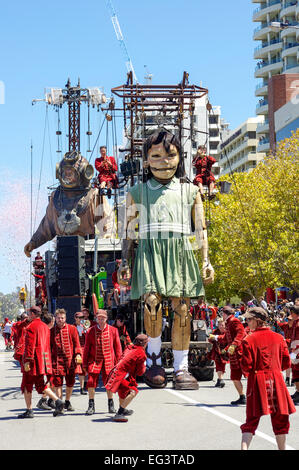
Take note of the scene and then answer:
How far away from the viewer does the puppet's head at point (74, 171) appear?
24547 mm

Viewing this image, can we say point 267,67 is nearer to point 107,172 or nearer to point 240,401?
point 107,172

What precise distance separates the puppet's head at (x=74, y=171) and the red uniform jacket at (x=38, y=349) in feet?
42.7

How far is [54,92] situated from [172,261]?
32.4 metres

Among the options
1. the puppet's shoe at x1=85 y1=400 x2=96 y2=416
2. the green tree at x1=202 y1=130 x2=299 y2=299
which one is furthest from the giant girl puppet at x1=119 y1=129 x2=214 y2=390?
the green tree at x1=202 y1=130 x2=299 y2=299

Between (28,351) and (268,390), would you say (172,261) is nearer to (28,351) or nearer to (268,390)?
(28,351)

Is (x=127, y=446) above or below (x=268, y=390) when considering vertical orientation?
below

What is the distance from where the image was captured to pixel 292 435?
923cm

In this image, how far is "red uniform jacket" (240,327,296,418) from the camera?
7.70 meters

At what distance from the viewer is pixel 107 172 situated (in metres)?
18.3

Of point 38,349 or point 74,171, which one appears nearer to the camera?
point 38,349

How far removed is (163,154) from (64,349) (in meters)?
3.65

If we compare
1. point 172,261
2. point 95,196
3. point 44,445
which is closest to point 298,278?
point 95,196

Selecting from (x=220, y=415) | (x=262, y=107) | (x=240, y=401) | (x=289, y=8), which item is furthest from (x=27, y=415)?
(x=289, y=8)

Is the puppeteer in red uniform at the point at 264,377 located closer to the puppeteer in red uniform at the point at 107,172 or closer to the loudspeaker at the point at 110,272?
the puppeteer in red uniform at the point at 107,172
